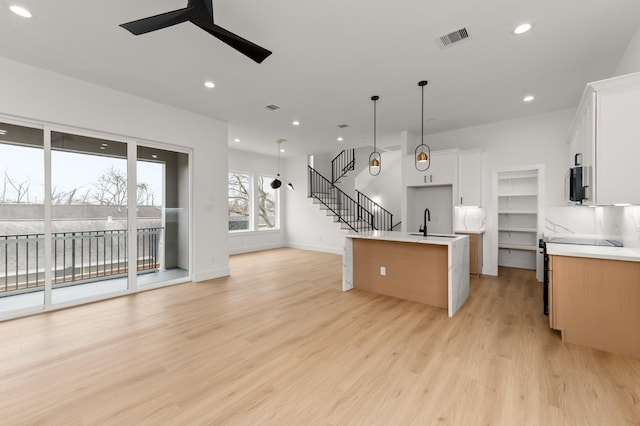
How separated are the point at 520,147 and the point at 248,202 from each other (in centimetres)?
733

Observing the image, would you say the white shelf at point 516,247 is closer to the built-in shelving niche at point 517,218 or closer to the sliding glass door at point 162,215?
the built-in shelving niche at point 517,218

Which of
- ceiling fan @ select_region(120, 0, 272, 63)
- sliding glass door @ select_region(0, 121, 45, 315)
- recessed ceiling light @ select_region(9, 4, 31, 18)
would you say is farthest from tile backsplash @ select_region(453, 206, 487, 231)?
sliding glass door @ select_region(0, 121, 45, 315)

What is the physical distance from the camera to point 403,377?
2262 mm

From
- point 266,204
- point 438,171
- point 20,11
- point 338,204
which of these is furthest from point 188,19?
point 338,204

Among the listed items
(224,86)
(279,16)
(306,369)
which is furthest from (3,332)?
(279,16)

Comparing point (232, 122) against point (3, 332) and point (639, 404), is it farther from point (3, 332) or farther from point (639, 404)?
point (639, 404)

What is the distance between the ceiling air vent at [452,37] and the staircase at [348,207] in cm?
615

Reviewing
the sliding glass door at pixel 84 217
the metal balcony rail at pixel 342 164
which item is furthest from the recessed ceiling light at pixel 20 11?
the metal balcony rail at pixel 342 164

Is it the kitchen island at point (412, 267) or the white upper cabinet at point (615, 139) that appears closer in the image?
the white upper cabinet at point (615, 139)

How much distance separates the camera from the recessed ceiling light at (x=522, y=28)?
2.71m

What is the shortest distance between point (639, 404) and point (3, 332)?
19.5ft

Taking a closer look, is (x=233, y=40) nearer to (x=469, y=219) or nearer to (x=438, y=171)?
(x=438, y=171)

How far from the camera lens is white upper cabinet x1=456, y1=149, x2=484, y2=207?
222 inches

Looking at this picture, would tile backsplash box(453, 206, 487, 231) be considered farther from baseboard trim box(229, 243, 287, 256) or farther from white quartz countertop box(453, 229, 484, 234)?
baseboard trim box(229, 243, 287, 256)
